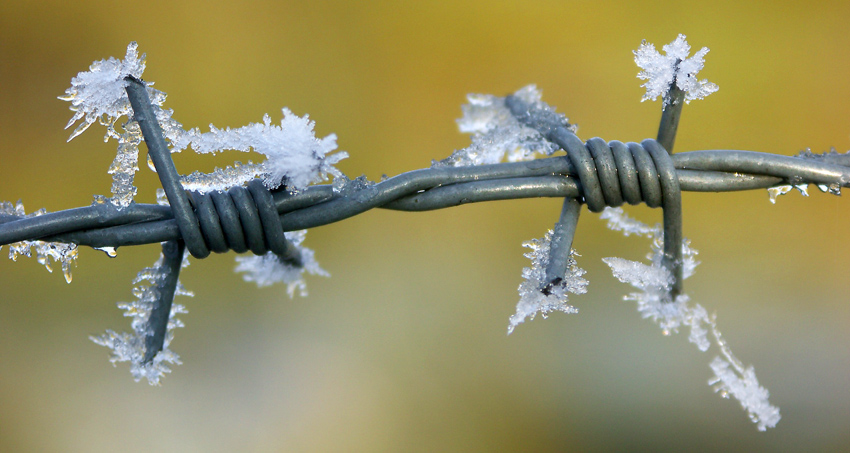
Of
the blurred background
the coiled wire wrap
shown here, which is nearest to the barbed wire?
the coiled wire wrap

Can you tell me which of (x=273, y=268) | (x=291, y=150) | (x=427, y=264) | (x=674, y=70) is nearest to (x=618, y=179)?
(x=674, y=70)

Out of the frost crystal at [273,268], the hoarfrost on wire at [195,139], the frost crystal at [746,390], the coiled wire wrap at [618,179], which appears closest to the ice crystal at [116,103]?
the hoarfrost on wire at [195,139]

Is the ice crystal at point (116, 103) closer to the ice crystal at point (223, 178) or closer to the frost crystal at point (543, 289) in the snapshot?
the ice crystal at point (223, 178)

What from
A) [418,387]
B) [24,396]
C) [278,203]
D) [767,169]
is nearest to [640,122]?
[418,387]

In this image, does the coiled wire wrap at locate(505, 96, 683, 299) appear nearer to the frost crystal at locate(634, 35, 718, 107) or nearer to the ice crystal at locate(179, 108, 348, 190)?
the frost crystal at locate(634, 35, 718, 107)

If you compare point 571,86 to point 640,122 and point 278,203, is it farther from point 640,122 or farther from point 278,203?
point 278,203
